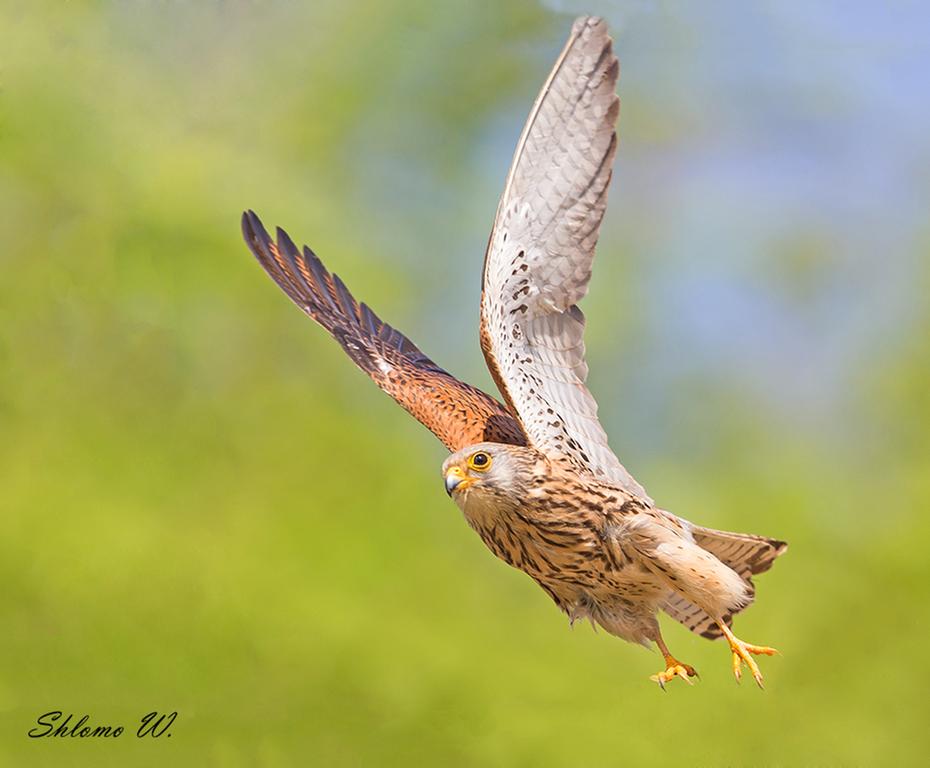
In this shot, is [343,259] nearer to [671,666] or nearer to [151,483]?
[151,483]

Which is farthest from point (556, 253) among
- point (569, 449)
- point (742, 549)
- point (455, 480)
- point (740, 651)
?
point (740, 651)

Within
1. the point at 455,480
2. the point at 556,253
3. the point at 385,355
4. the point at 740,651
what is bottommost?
the point at 455,480

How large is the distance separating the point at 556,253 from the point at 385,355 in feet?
4.40

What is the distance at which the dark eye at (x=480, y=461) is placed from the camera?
324cm

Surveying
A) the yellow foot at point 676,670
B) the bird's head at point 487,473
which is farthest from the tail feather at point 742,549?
the bird's head at point 487,473

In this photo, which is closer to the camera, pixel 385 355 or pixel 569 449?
pixel 569 449

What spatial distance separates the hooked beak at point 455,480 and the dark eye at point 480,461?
0.14ft

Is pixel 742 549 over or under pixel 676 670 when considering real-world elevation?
over

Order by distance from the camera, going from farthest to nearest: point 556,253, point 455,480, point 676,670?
point 676,670, point 556,253, point 455,480

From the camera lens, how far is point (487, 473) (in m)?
Answer: 3.27

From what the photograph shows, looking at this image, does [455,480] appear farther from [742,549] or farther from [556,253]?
[742,549]

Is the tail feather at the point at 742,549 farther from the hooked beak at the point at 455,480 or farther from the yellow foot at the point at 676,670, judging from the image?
the hooked beak at the point at 455,480

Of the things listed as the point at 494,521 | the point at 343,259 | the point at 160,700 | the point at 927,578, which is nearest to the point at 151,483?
the point at 160,700

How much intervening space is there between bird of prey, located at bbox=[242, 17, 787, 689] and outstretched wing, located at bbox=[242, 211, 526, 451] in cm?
40
